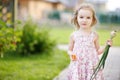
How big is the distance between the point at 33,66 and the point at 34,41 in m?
1.95

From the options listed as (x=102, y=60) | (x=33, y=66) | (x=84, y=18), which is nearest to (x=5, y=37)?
(x=33, y=66)

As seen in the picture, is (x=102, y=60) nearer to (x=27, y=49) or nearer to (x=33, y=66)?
(x=33, y=66)

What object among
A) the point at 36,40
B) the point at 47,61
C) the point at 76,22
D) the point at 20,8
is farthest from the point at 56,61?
the point at 20,8

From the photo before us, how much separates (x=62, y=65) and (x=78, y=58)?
388 centimetres

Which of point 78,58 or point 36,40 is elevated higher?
point 78,58

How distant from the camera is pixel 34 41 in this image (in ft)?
35.7

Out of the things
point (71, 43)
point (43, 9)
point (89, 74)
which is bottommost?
point (43, 9)

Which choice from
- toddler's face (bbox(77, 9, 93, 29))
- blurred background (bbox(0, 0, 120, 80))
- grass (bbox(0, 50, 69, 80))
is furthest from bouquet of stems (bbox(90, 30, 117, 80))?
grass (bbox(0, 50, 69, 80))

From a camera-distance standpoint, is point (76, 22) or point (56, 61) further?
point (56, 61)

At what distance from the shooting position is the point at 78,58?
544 centimetres

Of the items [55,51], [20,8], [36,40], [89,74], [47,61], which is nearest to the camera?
[89,74]

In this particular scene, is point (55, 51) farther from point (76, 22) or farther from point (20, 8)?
point (20, 8)

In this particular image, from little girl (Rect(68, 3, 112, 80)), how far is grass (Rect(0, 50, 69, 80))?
2100 millimetres

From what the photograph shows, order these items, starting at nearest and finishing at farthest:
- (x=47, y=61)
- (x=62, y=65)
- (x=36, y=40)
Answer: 1. (x=62, y=65)
2. (x=47, y=61)
3. (x=36, y=40)
